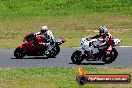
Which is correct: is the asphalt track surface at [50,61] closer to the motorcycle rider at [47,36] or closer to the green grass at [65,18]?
the motorcycle rider at [47,36]

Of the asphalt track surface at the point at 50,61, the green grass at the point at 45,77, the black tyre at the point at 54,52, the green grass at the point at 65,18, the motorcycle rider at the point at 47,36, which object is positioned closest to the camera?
the green grass at the point at 45,77

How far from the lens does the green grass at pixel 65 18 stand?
43.2m

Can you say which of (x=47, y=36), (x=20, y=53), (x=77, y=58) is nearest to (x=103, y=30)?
(x=77, y=58)

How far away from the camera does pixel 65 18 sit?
54.5 m

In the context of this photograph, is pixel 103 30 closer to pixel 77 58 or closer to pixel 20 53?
pixel 77 58

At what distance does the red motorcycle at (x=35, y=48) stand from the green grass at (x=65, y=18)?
21.2 ft

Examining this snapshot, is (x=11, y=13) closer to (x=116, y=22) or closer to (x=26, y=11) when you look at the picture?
(x=26, y=11)

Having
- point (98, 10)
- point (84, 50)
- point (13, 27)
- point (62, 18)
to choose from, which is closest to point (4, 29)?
point (13, 27)

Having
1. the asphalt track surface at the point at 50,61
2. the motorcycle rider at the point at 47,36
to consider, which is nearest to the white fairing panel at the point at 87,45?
the asphalt track surface at the point at 50,61

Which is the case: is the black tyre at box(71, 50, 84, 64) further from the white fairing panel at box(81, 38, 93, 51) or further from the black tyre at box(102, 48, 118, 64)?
the black tyre at box(102, 48, 118, 64)

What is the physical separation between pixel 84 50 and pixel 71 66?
1443 millimetres

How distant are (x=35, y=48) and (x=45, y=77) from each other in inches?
305

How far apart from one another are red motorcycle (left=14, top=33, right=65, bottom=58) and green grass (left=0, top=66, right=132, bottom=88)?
482cm

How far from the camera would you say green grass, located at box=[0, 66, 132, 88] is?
1894cm
